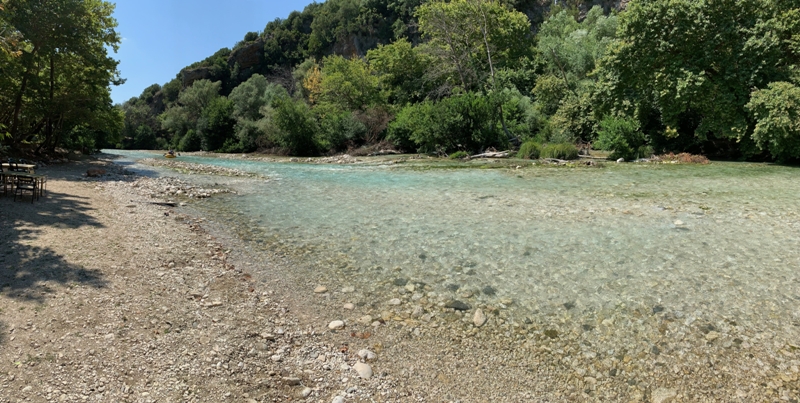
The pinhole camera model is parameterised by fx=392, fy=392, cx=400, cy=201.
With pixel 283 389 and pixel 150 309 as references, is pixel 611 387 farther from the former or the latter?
pixel 150 309

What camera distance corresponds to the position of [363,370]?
157 inches

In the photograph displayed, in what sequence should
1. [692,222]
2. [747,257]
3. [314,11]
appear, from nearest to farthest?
1. [747,257]
2. [692,222]
3. [314,11]

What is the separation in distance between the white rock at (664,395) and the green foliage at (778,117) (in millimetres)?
Result: 21847

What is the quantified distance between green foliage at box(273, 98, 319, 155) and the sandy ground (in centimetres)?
3902

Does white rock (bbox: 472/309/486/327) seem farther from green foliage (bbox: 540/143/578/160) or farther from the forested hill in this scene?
green foliage (bbox: 540/143/578/160)

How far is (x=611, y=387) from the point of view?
377cm

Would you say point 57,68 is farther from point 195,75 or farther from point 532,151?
point 195,75

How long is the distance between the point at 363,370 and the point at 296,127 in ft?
141

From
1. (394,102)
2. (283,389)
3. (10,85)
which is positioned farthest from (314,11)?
(283,389)

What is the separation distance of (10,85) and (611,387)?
27673 mm

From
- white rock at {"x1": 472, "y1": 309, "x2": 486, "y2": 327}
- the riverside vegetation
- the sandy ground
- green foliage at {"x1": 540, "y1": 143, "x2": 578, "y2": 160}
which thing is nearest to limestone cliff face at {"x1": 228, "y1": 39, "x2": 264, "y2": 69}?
the riverside vegetation

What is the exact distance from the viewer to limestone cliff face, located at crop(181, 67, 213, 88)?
112 m

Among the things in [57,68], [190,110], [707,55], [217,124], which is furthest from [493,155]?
[190,110]

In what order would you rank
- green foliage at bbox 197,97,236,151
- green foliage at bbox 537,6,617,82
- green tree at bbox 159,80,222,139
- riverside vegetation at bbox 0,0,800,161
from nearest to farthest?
1. riverside vegetation at bbox 0,0,800,161
2. green foliage at bbox 537,6,617,82
3. green foliage at bbox 197,97,236,151
4. green tree at bbox 159,80,222,139
